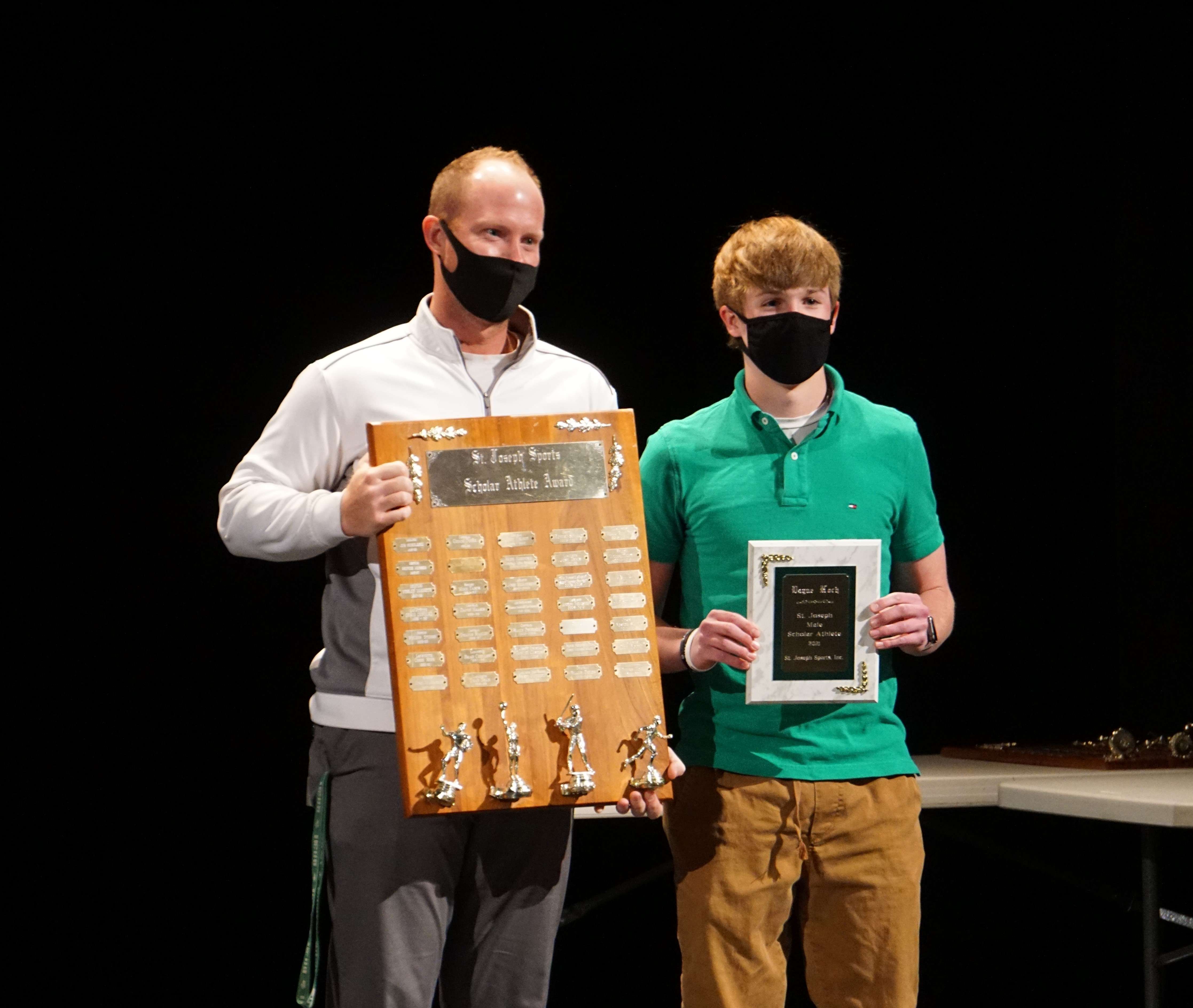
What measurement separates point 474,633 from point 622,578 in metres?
0.25

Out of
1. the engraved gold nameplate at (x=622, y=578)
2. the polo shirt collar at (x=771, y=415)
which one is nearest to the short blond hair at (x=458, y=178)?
the polo shirt collar at (x=771, y=415)

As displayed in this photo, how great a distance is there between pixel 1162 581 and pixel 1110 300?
1.01 m

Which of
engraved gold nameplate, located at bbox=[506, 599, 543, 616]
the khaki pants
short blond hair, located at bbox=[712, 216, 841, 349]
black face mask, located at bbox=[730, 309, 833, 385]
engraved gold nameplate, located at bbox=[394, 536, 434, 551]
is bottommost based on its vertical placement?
the khaki pants

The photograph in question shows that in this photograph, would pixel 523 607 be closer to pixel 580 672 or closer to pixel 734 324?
pixel 580 672

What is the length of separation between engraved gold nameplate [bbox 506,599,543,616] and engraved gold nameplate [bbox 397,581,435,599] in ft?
0.41

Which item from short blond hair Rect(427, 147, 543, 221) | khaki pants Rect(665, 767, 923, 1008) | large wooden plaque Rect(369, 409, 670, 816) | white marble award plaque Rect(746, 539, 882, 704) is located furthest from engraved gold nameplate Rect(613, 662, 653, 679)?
short blond hair Rect(427, 147, 543, 221)

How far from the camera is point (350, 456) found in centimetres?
227

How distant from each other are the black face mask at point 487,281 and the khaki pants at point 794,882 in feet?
2.98

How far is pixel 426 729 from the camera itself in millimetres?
2047

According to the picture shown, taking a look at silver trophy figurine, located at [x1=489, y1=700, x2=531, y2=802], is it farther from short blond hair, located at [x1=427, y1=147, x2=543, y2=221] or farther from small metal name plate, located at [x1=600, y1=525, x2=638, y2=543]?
short blond hair, located at [x1=427, y1=147, x2=543, y2=221]

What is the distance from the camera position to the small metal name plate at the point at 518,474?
6.94 feet

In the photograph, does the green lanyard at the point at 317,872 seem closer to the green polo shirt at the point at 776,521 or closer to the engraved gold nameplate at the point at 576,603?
the engraved gold nameplate at the point at 576,603

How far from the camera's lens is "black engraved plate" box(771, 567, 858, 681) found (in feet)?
7.55

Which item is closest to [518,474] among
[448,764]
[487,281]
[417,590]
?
[417,590]
